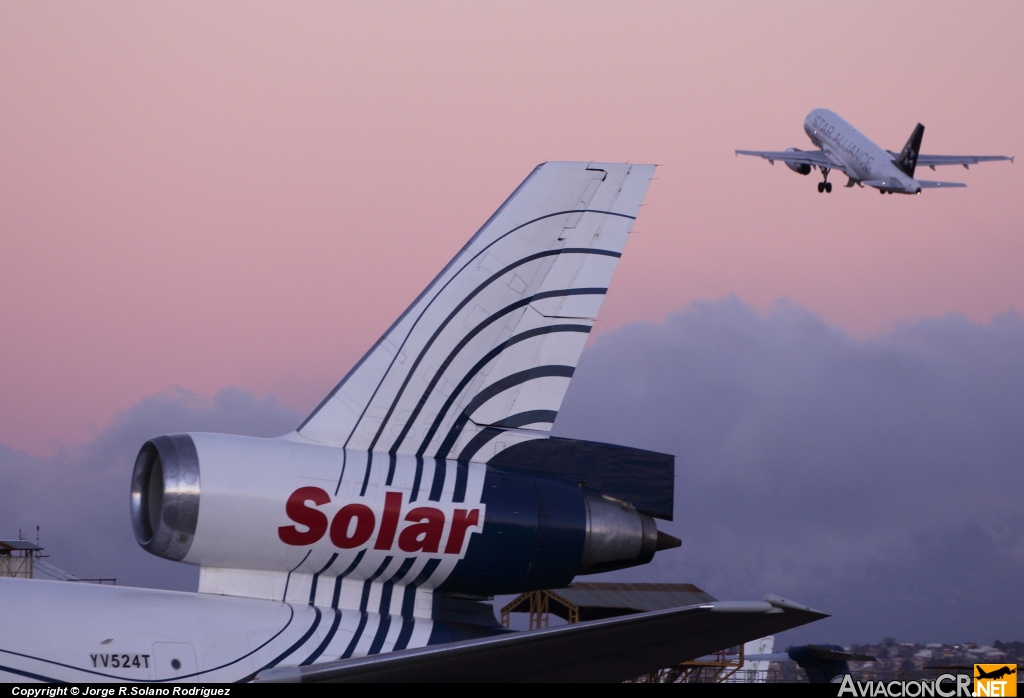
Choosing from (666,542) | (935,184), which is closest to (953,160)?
(935,184)

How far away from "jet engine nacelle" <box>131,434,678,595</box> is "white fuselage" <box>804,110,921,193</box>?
59.8 m

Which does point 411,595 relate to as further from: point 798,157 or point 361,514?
point 798,157

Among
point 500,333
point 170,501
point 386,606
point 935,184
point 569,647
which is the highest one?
point 935,184

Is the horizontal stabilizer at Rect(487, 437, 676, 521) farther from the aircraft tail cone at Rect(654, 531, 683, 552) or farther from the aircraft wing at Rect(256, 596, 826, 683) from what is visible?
the aircraft wing at Rect(256, 596, 826, 683)

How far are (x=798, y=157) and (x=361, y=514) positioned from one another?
67.4m

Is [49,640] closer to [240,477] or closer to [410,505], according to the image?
[240,477]

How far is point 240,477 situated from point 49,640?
5.37 ft

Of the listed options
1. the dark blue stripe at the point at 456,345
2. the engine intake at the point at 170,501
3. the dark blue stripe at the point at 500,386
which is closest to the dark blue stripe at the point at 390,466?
the dark blue stripe at the point at 456,345

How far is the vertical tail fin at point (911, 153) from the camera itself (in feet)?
205

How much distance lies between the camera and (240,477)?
7934 mm

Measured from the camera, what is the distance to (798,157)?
71.4m

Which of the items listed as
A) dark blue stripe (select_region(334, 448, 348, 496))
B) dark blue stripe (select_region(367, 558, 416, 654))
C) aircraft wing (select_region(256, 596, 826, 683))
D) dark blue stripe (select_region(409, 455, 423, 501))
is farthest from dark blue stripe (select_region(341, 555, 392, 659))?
aircraft wing (select_region(256, 596, 826, 683))

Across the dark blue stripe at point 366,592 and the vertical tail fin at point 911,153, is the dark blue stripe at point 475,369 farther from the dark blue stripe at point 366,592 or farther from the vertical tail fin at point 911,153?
the vertical tail fin at point 911,153

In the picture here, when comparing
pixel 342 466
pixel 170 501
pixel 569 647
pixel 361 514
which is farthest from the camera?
pixel 342 466
